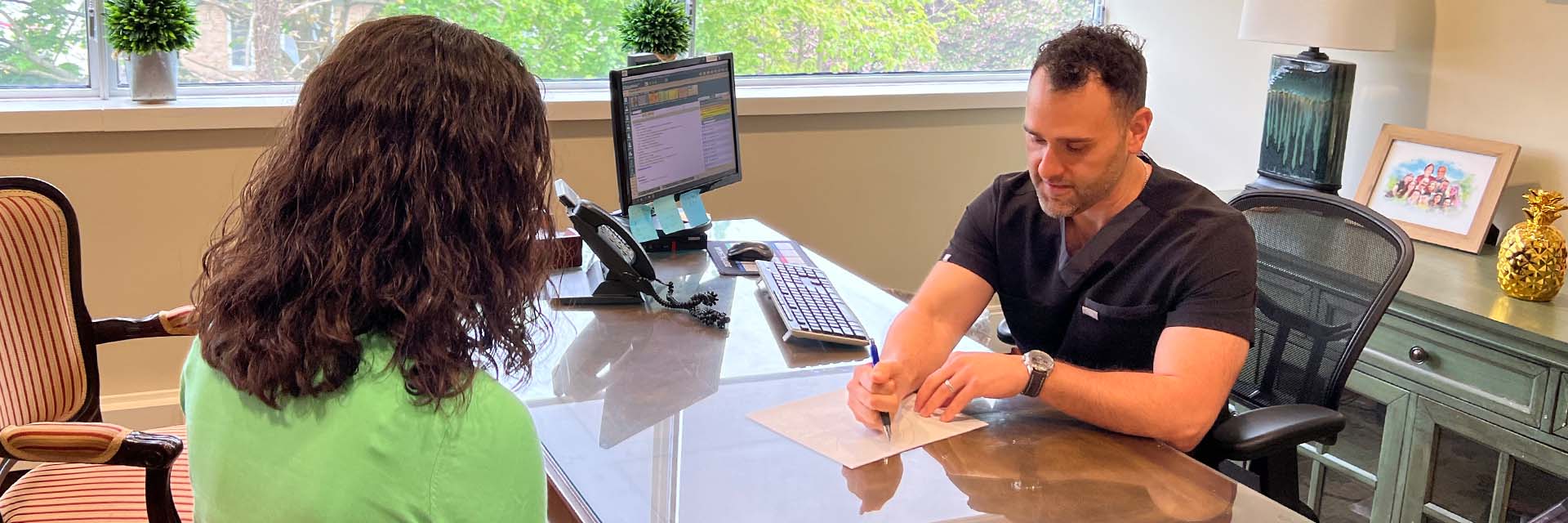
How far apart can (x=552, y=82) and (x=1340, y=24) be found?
205 centimetres

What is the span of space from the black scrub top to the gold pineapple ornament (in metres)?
0.89

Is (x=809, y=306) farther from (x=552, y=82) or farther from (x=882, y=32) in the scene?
(x=882, y=32)

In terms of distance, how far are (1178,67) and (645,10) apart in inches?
66.8

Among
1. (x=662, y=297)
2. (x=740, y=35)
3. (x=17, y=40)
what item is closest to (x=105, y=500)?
(x=662, y=297)

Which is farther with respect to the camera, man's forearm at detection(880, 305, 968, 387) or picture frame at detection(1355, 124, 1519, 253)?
picture frame at detection(1355, 124, 1519, 253)

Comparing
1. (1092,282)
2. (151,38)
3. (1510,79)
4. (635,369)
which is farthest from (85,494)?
(1510,79)

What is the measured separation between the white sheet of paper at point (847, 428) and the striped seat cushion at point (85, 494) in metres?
0.95

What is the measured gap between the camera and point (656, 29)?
3303mm

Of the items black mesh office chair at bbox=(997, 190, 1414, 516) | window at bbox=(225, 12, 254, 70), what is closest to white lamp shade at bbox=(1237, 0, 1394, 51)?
black mesh office chair at bbox=(997, 190, 1414, 516)

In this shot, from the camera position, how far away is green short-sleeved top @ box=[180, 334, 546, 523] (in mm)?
1021

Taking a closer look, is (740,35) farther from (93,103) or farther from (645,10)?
(93,103)

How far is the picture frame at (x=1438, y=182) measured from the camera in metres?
2.65

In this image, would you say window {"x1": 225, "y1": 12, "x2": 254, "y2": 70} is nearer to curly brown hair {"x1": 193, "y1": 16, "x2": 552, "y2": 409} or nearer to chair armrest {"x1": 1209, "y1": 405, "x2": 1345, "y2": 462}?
curly brown hair {"x1": 193, "y1": 16, "x2": 552, "y2": 409}

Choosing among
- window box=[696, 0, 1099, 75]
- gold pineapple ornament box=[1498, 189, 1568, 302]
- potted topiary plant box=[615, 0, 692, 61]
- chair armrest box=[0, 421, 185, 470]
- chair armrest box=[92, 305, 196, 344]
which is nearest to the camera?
chair armrest box=[0, 421, 185, 470]
